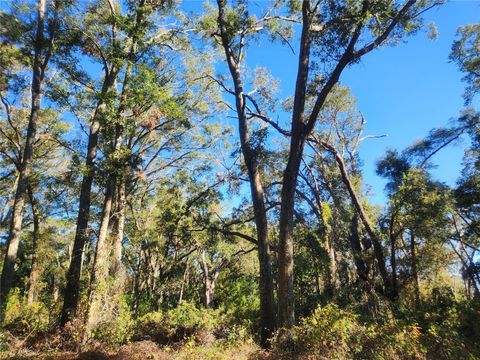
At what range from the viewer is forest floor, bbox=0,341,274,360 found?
6.56 meters

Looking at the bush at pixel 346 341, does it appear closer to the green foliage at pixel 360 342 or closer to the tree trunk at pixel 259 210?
the green foliage at pixel 360 342

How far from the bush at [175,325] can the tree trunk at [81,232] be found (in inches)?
92.9

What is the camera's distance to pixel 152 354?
23.2 feet

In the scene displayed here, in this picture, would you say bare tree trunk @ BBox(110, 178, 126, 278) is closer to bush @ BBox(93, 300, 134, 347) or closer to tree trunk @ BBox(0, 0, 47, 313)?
bush @ BBox(93, 300, 134, 347)

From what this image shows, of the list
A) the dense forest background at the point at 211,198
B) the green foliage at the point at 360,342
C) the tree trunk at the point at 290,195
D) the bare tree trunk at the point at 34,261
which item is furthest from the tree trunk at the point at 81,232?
the bare tree trunk at the point at 34,261

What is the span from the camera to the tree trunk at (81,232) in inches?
397

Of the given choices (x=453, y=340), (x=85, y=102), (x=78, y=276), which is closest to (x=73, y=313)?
(x=78, y=276)

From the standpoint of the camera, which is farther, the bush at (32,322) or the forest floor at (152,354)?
the bush at (32,322)

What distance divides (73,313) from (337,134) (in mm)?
14683

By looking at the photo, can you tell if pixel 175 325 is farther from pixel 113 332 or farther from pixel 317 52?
pixel 317 52

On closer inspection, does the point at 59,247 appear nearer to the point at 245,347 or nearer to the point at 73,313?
the point at 73,313

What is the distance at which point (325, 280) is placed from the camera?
671 inches

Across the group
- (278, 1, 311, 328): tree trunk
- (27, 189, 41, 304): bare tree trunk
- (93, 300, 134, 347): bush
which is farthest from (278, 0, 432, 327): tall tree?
(27, 189, 41, 304): bare tree trunk

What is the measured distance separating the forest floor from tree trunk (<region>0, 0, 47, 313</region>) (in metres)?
2.89
